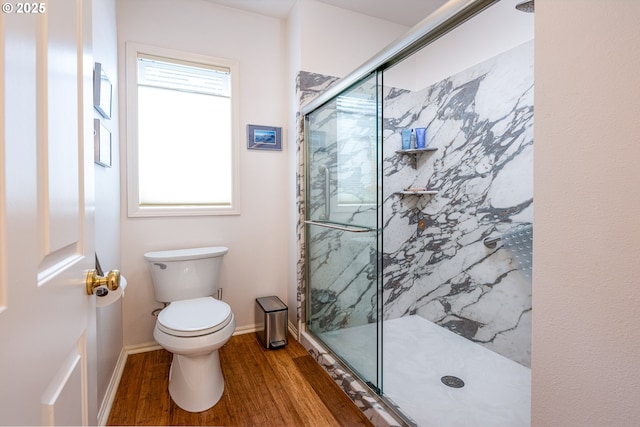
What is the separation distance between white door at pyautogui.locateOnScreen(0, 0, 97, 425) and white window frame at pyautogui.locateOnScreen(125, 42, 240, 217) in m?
1.64

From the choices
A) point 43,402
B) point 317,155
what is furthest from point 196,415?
point 317,155

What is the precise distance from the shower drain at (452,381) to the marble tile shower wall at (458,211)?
1.54 ft

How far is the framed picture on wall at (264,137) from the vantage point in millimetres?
2527

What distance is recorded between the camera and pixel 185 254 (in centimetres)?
213

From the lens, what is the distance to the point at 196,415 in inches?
63.7

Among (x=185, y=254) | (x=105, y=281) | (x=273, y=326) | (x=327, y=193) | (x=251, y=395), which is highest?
(x=327, y=193)

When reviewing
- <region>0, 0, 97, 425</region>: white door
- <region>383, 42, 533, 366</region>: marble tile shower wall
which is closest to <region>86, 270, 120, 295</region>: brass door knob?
<region>0, 0, 97, 425</region>: white door

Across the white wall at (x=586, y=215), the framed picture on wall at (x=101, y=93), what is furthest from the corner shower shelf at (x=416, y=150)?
the framed picture on wall at (x=101, y=93)

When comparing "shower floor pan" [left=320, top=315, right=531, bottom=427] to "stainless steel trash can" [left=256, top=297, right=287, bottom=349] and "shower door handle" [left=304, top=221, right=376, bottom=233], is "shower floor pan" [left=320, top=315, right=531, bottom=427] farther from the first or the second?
→ "shower door handle" [left=304, top=221, right=376, bottom=233]

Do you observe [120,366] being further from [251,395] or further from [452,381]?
[452,381]

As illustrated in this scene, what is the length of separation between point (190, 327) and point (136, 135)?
1.41 metres

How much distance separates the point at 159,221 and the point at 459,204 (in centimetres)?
223

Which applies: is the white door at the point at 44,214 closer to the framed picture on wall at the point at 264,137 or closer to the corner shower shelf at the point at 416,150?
the framed picture on wall at the point at 264,137

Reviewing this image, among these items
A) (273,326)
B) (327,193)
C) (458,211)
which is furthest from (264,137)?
(458,211)
